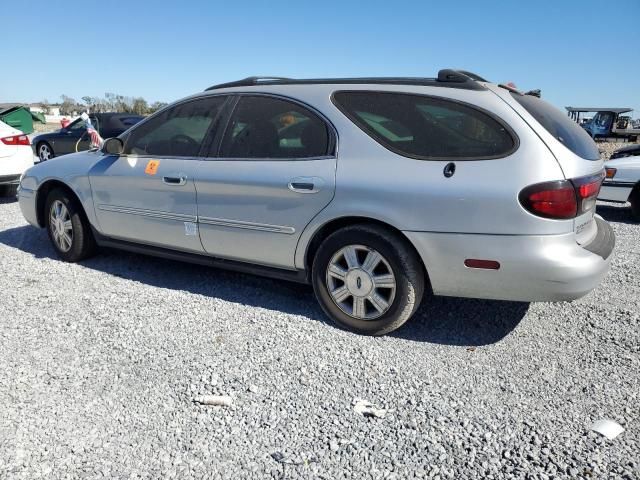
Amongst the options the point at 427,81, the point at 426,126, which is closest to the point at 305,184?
the point at 426,126

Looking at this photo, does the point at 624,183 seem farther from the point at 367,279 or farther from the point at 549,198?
the point at 367,279

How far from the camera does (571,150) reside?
10.1 feet

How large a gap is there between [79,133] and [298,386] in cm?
1436

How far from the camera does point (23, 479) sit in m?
2.15

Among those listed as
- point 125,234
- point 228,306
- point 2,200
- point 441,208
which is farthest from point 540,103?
point 2,200

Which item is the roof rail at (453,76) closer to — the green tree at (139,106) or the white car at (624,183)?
the white car at (624,183)

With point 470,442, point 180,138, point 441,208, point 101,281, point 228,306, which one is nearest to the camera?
point 470,442

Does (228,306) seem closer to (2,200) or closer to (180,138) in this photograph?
(180,138)

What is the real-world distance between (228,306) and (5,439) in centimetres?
180

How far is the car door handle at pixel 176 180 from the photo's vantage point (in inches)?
161

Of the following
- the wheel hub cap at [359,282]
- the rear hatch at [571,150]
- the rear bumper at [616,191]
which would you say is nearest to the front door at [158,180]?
the wheel hub cap at [359,282]

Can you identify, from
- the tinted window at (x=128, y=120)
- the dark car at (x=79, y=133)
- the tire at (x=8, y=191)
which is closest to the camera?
the tire at (x=8, y=191)

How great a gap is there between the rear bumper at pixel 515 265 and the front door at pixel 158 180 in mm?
1879

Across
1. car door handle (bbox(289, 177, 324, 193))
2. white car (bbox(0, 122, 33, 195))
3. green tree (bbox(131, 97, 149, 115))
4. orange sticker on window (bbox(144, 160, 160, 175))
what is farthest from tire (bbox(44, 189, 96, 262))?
green tree (bbox(131, 97, 149, 115))
